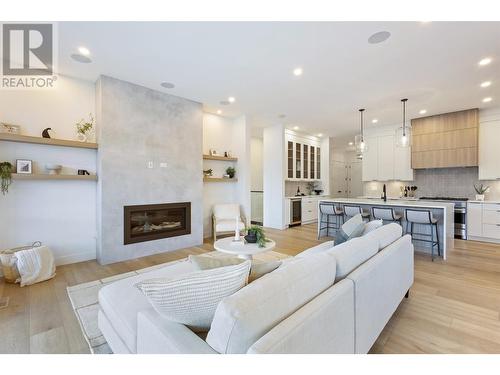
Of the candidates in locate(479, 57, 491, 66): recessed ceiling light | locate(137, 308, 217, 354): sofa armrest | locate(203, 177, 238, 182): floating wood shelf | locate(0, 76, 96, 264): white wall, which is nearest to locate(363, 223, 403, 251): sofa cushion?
locate(137, 308, 217, 354): sofa armrest

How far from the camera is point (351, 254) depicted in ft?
5.21

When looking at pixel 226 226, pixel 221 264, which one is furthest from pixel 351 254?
pixel 226 226

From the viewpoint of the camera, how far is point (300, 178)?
719 cm

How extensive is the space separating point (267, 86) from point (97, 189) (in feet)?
10.6

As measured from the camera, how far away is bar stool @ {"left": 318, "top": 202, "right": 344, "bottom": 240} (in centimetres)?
479

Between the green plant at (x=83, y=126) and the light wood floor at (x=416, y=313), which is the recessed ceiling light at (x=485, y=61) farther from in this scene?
the green plant at (x=83, y=126)

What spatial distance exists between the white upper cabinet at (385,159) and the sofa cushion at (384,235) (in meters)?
4.44

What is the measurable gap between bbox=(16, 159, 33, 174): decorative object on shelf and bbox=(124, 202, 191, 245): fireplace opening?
129 centimetres

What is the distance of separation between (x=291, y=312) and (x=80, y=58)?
3841 millimetres

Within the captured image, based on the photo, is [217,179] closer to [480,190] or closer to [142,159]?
[142,159]

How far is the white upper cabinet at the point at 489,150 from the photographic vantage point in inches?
193

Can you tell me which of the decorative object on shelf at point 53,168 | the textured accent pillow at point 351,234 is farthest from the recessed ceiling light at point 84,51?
the textured accent pillow at point 351,234

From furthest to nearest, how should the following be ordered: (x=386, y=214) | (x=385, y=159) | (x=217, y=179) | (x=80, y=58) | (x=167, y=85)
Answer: (x=385, y=159) → (x=217, y=179) → (x=386, y=214) → (x=167, y=85) → (x=80, y=58)

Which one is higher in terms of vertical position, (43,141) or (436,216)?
(43,141)
